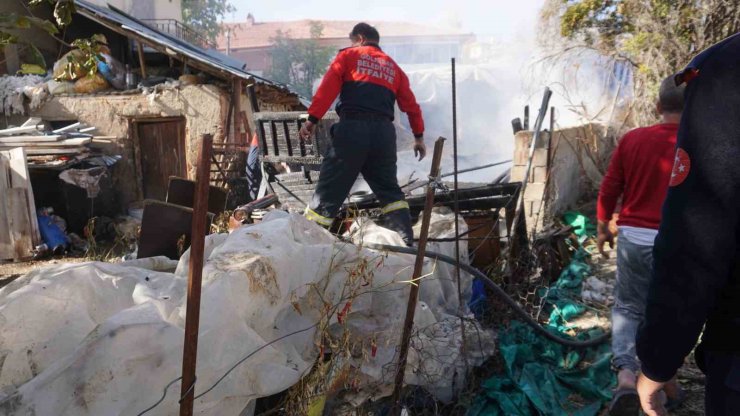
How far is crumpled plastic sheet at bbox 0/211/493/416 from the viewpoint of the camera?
1.68 metres

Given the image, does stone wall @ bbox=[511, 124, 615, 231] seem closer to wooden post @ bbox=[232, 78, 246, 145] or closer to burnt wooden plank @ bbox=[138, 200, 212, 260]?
burnt wooden plank @ bbox=[138, 200, 212, 260]

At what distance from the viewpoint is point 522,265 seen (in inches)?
182

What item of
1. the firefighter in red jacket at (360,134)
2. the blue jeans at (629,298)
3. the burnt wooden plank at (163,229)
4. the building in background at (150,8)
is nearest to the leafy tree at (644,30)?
the firefighter in red jacket at (360,134)

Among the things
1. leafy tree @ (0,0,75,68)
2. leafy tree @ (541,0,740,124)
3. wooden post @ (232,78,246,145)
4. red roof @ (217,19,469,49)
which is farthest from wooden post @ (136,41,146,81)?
red roof @ (217,19,469,49)

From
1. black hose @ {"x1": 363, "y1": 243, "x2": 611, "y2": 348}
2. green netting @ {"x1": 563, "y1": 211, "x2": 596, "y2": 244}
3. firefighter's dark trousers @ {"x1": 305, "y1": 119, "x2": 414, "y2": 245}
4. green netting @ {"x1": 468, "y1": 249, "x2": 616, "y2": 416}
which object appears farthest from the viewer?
green netting @ {"x1": 563, "y1": 211, "x2": 596, "y2": 244}

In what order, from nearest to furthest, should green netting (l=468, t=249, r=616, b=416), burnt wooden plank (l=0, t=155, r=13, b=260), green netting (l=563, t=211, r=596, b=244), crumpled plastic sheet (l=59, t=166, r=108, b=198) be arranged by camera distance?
green netting (l=468, t=249, r=616, b=416) → green netting (l=563, t=211, r=596, b=244) → burnt wooden plank (l=0, t=155, r=13, b=260) → crumpled plastic sheet (l=59, t=166, r=108, b=198)

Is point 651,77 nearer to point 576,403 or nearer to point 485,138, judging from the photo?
point 576,403

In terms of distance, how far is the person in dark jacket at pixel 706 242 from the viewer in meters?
1.18

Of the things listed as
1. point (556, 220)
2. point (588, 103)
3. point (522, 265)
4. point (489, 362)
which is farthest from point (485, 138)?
point (489, 362)

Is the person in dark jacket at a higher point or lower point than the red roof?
lower

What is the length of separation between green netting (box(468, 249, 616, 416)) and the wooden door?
901 centimetres

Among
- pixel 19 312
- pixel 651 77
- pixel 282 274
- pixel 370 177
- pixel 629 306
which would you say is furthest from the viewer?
pixel 651 77

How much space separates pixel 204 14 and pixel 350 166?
25.9 meters

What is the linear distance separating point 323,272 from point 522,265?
256 centimetres
